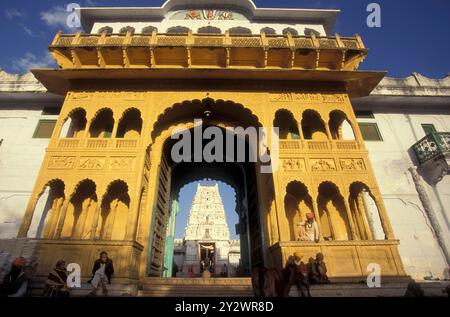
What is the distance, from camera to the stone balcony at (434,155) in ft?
36.0

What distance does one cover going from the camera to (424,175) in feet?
38.1

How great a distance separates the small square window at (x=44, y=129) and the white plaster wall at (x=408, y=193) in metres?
15.3

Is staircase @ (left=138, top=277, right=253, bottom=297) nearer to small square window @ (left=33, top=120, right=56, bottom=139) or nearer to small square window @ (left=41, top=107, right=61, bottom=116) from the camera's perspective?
small square window @ (left=33, top=120, right=56, bottom=139)

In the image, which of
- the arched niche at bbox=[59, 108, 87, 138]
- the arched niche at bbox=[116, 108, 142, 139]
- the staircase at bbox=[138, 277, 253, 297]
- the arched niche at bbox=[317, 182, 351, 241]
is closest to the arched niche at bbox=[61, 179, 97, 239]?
the arched niche at bbox=[59, 108, 87, 138]

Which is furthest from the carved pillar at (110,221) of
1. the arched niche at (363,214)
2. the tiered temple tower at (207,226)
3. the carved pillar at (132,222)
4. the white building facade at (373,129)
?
the tiered temple tower at (207,226)

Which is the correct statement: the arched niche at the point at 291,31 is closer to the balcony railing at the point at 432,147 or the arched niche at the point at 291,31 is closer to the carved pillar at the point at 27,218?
the balcony railing at the point at 432,147

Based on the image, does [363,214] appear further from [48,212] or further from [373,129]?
[48,212]

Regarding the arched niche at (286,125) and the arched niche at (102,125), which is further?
the arched niche at (286,125)

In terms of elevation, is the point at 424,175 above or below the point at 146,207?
above

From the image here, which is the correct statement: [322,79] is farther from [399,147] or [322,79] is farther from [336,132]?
[399,147]

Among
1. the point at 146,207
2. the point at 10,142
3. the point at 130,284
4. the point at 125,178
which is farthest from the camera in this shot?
the point at 10,142

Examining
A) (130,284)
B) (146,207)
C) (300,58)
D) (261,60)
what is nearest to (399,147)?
(300,58)
